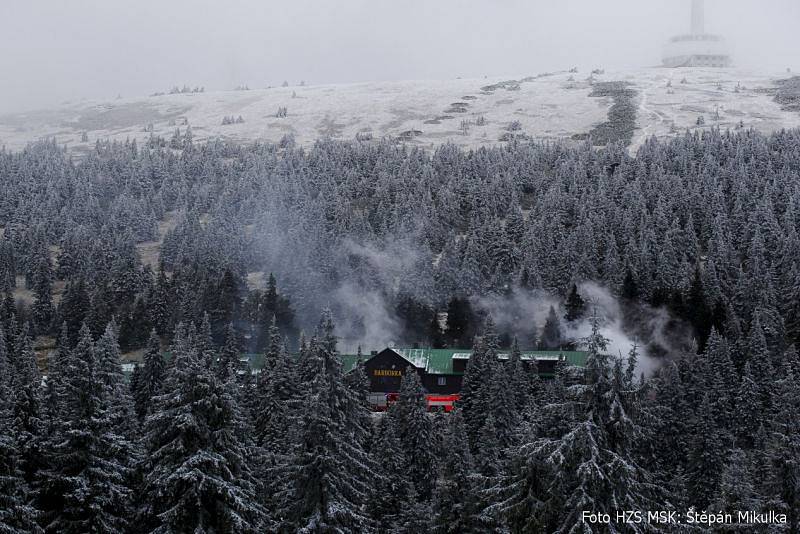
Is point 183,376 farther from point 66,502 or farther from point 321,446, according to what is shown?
point 66,502

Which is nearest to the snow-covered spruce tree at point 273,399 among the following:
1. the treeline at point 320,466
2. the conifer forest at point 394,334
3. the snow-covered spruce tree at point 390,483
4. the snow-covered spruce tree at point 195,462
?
the conifer forest at point 394,334

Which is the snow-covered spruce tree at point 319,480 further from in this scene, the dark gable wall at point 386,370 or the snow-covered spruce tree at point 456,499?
the dark gable wall at point 386,370

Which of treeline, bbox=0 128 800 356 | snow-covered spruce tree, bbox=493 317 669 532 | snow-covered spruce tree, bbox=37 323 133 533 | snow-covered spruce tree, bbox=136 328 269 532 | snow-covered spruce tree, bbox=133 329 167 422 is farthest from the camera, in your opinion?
treeline, bbox=0 128 800 356

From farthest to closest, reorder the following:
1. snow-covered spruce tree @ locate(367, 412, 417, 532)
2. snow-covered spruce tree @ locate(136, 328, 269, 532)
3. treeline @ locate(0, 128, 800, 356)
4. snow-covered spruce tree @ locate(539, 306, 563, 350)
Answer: treeline @ locate(0, 128, 800, 356)
snow-covered spruce tree @ locate(539, 306, 563, 350)
snow-covered spruce tree @ locate(367, 412, 417, 532)
snow-covered spruce tree @ locate(136, 328, 269, 532)

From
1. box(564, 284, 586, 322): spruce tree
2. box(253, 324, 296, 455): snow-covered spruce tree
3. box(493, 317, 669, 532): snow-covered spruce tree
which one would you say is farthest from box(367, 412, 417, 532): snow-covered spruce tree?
box(564, 284, 586, 322): spruce tree

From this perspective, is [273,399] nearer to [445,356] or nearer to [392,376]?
[392,376]

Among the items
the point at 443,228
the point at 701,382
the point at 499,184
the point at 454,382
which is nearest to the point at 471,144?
the point at 499,184

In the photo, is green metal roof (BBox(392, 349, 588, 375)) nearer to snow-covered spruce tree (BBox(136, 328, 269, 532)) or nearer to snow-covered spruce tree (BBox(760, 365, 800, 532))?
snow-covered spruce tree (BBox(760, 365, 800, 532))
